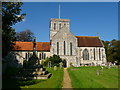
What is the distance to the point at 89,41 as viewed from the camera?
50.6 meters

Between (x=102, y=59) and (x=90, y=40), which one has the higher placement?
(x=90, y=40)


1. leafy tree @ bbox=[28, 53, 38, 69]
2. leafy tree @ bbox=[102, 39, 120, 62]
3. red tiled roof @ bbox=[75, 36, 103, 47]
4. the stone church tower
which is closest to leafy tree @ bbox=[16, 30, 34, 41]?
the stone church tower

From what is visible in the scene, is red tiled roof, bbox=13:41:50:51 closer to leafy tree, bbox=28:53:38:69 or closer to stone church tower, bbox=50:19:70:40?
stone church tower, bbox=50:19:70:40

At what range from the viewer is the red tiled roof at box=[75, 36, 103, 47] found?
4894cm

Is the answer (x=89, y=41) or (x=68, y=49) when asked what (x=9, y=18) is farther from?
(x=89, y=41)

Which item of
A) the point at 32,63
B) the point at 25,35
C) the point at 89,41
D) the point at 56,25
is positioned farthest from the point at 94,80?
the point at 25,35

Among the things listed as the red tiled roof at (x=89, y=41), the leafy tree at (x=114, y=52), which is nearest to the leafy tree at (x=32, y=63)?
the red tiled roof at (x=89, y=41)

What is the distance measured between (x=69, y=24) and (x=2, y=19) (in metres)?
41.7

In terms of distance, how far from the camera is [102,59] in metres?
48.8

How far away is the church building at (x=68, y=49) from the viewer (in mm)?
44750

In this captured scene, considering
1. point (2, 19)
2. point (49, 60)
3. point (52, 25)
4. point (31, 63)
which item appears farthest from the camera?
point (52, 25)

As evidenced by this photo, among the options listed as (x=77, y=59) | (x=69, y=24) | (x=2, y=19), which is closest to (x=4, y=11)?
(x=2, y=19)

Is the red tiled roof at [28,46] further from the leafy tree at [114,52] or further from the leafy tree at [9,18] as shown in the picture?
the leafy tree at [9,18]

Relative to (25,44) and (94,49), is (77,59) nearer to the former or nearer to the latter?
(94,49)
